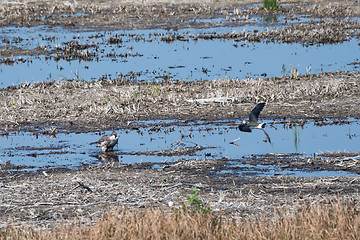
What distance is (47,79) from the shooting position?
2081cm

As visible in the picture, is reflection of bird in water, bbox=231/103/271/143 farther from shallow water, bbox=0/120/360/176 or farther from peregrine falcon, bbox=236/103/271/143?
shallow water, bbox=0/120/360/176

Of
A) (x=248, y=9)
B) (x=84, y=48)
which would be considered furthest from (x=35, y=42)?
(x=248, y=9)

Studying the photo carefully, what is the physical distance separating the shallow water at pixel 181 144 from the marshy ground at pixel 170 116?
0.57 m

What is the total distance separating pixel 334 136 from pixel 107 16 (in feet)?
74.5

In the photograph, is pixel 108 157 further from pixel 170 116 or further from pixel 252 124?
pixel 170 116

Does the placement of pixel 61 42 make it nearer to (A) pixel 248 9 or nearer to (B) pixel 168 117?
(A) pixel 248 9

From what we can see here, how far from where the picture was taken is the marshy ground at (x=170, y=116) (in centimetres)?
923

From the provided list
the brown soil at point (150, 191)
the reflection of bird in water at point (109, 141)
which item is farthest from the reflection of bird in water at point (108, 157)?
the brown soil at point (150, 191)

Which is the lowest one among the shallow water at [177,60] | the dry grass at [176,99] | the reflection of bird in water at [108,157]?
the reflection of bird in water at [108,157]

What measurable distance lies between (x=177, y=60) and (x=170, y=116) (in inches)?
322

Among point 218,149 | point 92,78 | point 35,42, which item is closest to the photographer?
point 218,149

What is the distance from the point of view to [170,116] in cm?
1608

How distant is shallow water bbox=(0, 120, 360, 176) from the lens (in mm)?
12547

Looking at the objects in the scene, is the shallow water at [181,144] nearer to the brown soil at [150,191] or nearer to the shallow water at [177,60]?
the brown soil at [150,191]
